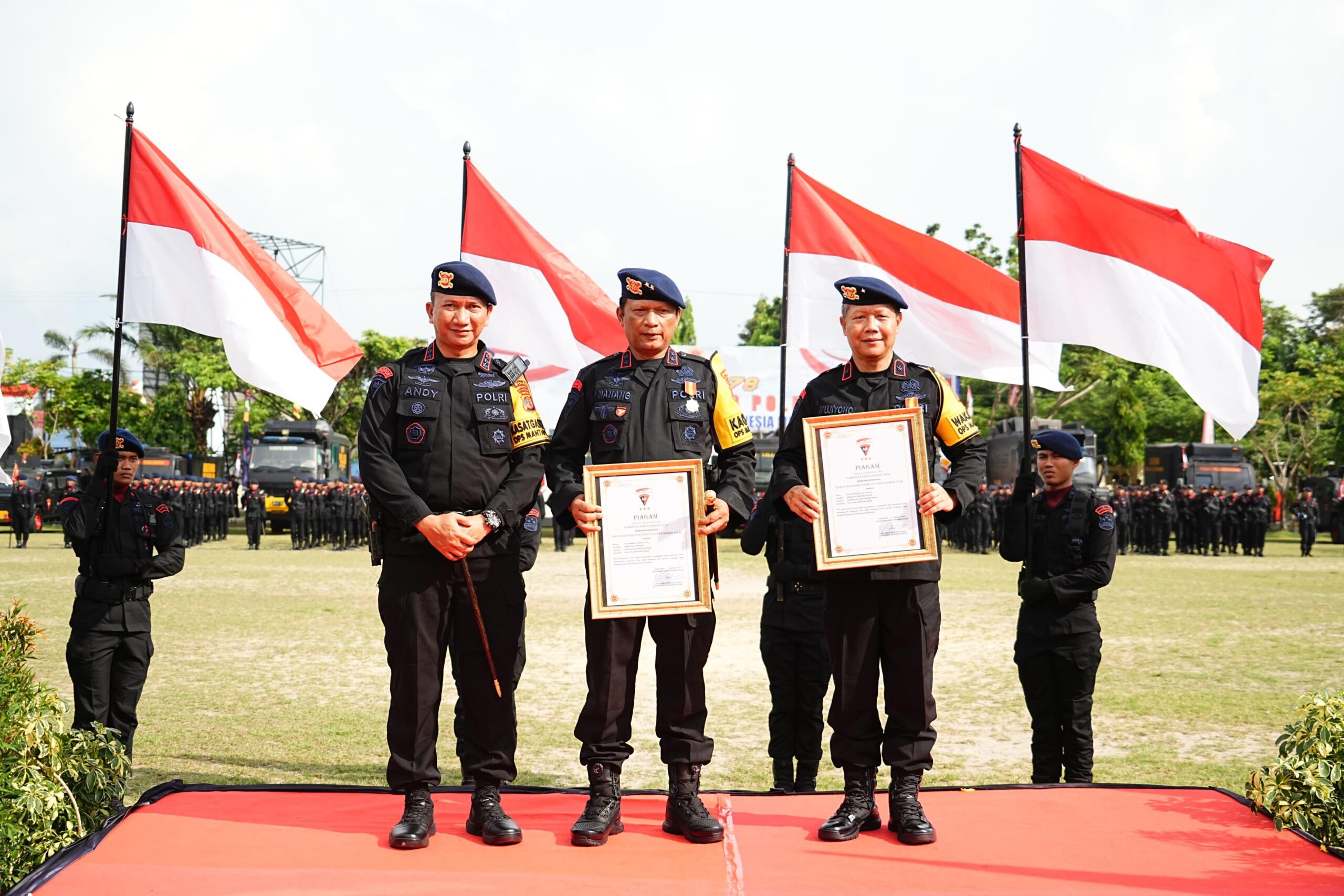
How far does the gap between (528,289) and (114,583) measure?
4311 mm

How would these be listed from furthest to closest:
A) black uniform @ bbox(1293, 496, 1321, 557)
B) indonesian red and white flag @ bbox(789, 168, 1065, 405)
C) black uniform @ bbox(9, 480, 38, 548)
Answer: black uniform @ bbox(1293, 496, 1321, 557) → black uniform @ bbox(9, 480, 38, 548) → indonesian red and white flag @ bbox(789, 168, 1065, 405)

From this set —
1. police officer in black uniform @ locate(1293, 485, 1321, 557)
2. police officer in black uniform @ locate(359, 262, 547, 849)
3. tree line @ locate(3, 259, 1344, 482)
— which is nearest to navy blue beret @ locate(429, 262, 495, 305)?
police officer in black uniform @ locate(359, 262, 547, 849)

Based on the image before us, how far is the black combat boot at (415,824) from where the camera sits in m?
4.27

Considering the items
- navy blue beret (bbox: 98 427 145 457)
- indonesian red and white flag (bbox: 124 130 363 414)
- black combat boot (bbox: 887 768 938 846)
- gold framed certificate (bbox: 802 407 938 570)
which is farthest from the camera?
indonesian red and white flag (bbox: 124 130 363 414)

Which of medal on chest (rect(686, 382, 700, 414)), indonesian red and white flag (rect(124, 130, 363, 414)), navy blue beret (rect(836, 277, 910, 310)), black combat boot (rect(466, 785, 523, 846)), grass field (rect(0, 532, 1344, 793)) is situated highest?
indonesian red and white flag (rect(124, 130, 363, 414))

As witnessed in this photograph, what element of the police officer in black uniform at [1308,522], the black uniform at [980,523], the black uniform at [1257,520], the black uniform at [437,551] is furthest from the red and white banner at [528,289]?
the police officer in black uniform at [1308,522]

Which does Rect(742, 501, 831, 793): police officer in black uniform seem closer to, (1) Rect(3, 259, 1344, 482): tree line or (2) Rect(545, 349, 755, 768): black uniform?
(2) Rect(545, 349, 755, 768): black uniform

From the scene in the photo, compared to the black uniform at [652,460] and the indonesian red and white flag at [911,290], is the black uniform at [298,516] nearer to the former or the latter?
the indonesian red and white flag at [911,290]

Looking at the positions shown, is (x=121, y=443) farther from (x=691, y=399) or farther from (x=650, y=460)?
(x=691, y=399)

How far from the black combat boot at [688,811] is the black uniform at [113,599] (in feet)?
10.7

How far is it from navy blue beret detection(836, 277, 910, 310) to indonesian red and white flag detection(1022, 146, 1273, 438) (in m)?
2.41

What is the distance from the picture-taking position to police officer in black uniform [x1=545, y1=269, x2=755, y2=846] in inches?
178

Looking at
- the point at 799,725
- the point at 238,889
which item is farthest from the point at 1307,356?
the point at 238,889

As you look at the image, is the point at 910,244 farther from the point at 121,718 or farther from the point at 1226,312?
the point at 121,718
